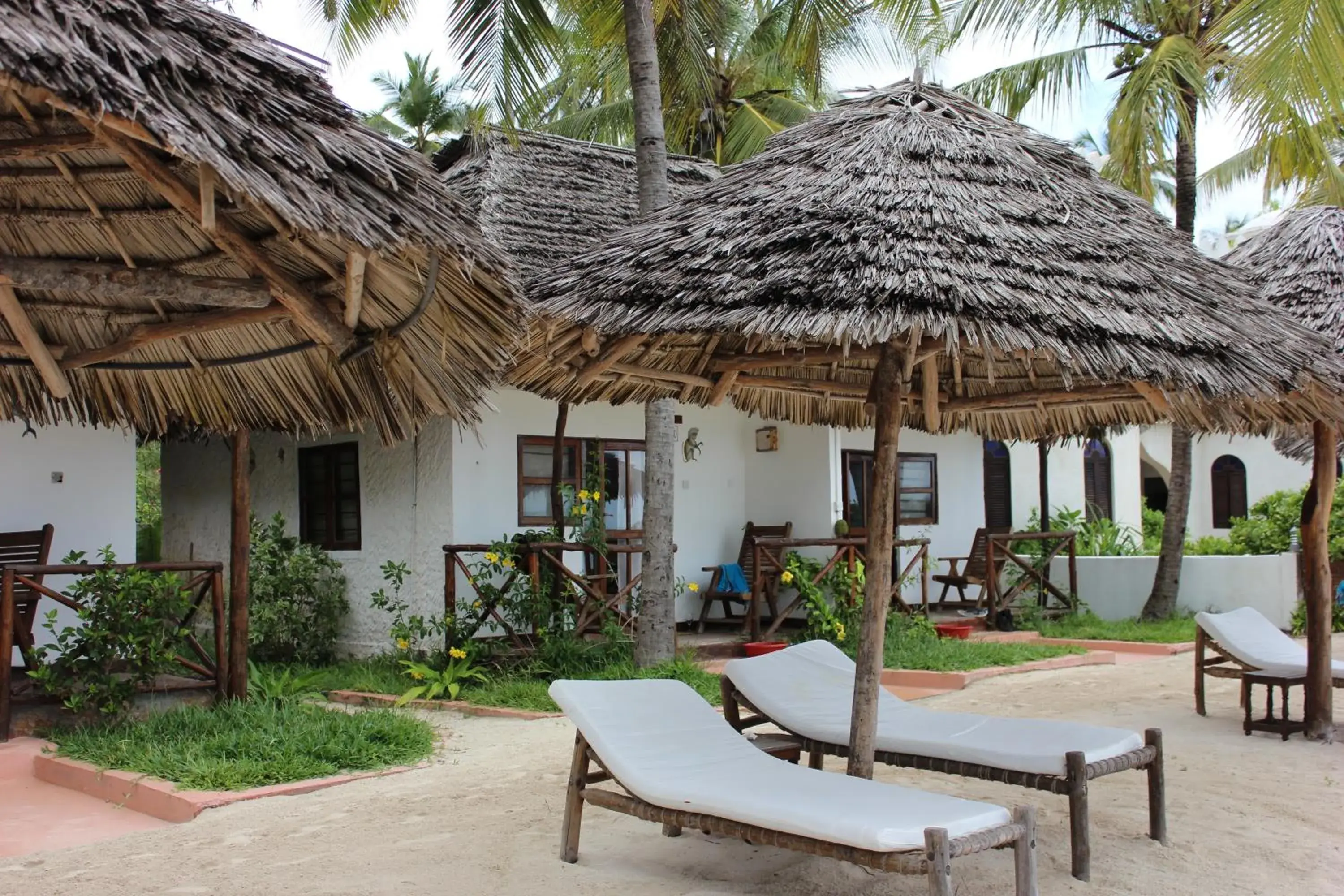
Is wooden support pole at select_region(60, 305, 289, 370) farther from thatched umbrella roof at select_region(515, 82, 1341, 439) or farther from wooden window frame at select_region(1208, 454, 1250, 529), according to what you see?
wooden window frame at select_region(1208, 454, 1250, 529)

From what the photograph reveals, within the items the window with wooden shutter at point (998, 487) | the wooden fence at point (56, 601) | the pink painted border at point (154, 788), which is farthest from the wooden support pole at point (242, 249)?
the window with wooden shutter at point (998, 487)

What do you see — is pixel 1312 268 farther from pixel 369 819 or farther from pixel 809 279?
pixel 369 819

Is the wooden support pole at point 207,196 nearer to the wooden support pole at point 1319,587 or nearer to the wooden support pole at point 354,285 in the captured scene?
the wooden support pole at point 354,285

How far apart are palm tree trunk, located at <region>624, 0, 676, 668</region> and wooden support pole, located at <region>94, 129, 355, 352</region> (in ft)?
16.2

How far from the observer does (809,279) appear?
4.46 m

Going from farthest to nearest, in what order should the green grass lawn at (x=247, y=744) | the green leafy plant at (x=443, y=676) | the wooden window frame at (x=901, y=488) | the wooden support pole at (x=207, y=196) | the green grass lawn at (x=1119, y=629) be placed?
1. the wooden window frame at (x=901, y=488)
2. the green grass lawn at (x=1119, y=629)
3. the green leafy plant at (x=443, y=676)
4. the green grass lawn at (x=247, y=744)
5. the wooden support pole at (x=207, y=196)

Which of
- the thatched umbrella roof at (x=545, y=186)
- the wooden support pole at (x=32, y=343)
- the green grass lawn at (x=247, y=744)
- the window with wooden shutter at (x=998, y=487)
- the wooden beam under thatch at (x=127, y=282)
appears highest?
the thatched umbrella roof at (x=545, y=186)

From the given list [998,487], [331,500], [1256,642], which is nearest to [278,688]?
[331,500]

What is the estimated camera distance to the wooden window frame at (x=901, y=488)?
43.1 feet

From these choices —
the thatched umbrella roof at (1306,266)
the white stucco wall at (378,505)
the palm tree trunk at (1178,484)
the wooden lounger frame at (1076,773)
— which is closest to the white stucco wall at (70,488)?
the white stucco wall at (378,505)

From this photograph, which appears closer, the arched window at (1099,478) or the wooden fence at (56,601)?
the wooden fence at (56,601)

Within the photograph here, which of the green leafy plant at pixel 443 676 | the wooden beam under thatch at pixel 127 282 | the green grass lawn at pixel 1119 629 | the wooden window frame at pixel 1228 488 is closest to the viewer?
the wooden beam under thatch at pixel 127 282

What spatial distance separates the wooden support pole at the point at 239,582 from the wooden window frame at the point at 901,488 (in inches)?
260

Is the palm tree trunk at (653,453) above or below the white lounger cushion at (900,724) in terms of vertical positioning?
above
